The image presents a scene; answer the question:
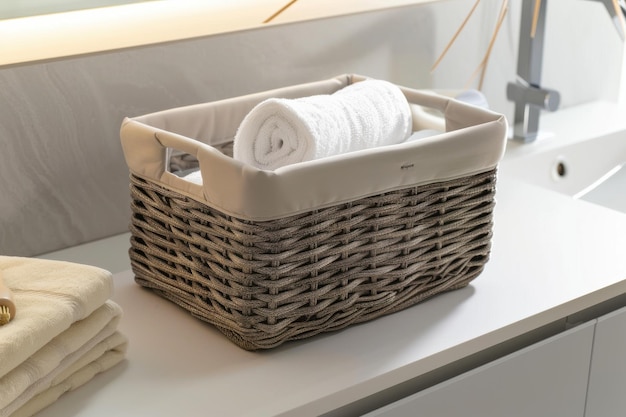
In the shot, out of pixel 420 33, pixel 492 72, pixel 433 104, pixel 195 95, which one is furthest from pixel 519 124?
pixel 195 95

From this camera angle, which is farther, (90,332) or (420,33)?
(420,33)

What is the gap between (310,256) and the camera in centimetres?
83

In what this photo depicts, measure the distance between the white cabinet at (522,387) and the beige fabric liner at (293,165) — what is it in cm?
21

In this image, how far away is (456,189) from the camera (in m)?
0.93

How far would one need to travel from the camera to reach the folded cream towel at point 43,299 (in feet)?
2.36

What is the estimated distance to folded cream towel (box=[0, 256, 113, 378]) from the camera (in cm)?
72

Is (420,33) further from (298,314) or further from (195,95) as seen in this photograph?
(298,314)

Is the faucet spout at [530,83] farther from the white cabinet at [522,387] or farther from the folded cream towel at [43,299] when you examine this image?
the folded cream towel at [43,299]

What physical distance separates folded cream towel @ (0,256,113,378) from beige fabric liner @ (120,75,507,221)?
0.14 m

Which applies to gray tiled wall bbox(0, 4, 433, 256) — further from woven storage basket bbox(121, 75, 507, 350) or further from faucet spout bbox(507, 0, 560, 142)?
faucet spout bbox(507, 0, 560, 142)

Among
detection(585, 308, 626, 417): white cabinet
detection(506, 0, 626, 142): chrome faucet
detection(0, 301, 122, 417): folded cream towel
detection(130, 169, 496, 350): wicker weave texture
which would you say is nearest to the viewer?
detection(0, 301, 122, 417): folded cream towel

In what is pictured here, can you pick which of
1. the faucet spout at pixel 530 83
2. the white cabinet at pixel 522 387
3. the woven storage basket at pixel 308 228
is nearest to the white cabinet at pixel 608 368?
the white cabinet at pixel 522 387

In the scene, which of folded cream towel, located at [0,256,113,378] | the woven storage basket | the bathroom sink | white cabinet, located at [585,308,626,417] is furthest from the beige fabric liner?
the bathroom sink

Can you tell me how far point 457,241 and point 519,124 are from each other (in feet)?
2.11
